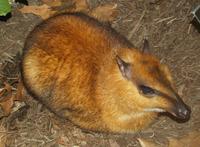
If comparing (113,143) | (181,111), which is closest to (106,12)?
(113,143)

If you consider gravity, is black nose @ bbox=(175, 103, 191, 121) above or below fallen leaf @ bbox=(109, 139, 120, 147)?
above

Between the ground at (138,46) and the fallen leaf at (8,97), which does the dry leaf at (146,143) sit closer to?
the ground at (138,46)

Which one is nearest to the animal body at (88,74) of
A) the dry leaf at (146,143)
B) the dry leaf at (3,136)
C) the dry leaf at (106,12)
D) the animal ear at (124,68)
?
the animal ear at (124,68)

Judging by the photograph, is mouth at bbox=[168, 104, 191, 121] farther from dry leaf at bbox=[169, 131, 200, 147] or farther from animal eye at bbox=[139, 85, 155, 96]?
dry leaf at bbox=[169, 131, 200, 147]

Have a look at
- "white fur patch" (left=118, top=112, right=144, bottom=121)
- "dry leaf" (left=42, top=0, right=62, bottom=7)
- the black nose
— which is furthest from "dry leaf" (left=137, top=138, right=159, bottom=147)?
"dry leaf" (left=42, top=0, right=62, bottom=7)

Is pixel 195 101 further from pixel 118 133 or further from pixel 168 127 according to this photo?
pixel 118 133
